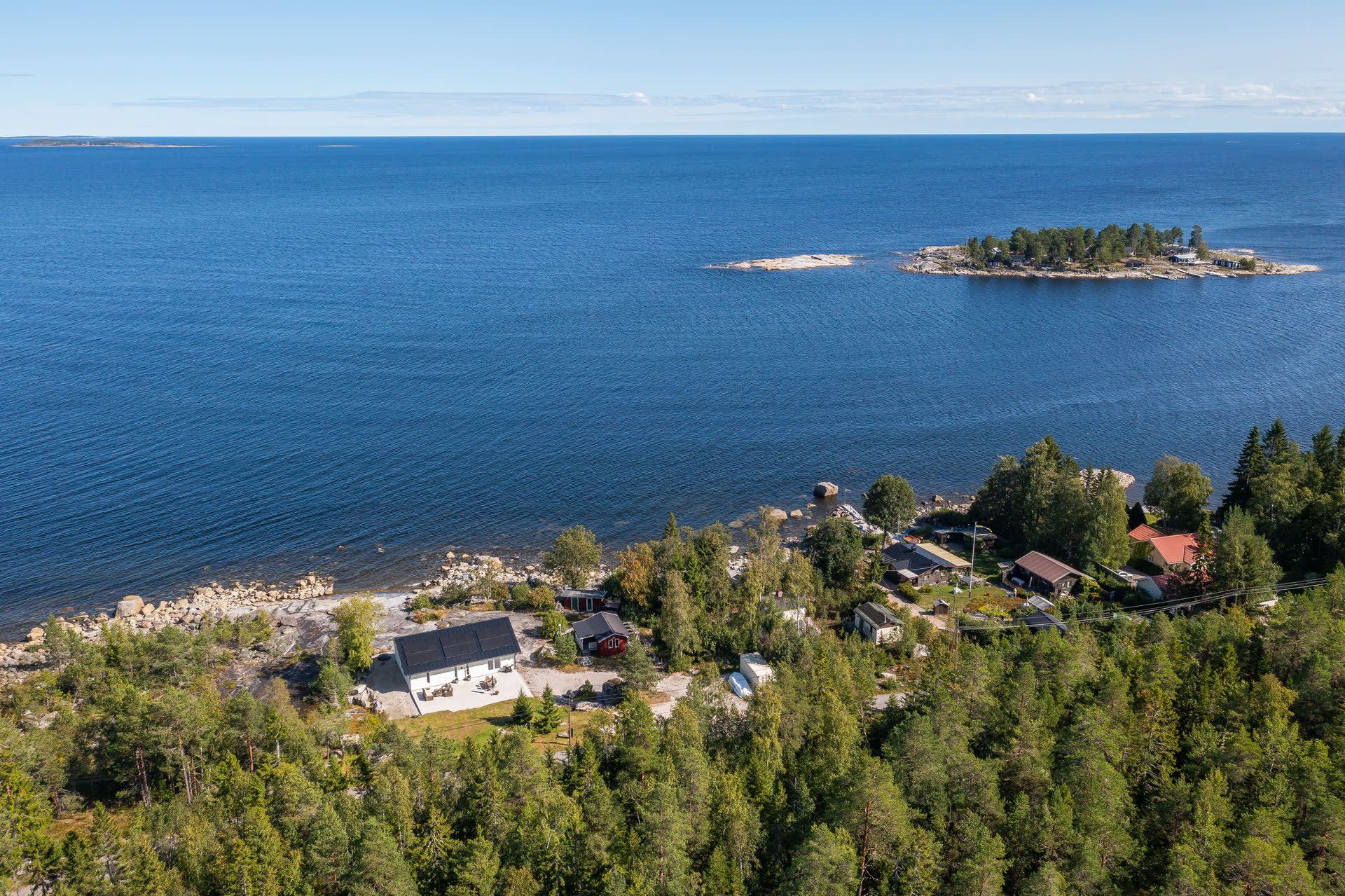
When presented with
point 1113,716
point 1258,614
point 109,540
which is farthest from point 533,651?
point 1258,614

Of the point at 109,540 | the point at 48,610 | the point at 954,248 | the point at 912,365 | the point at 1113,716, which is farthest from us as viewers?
the point at 954,248

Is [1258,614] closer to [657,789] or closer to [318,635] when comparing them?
[657,789]

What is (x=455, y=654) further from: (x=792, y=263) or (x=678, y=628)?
(x=792, y=263)

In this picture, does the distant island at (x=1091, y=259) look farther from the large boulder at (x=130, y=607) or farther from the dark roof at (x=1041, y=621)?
the large boulder at (x=130, y=607)

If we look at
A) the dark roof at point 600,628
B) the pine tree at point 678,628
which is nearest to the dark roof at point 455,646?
the dark roof at point 600,628

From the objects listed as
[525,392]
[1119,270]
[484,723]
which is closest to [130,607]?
[484,723]

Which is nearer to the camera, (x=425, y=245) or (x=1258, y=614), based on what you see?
(x=1258, y=614)
